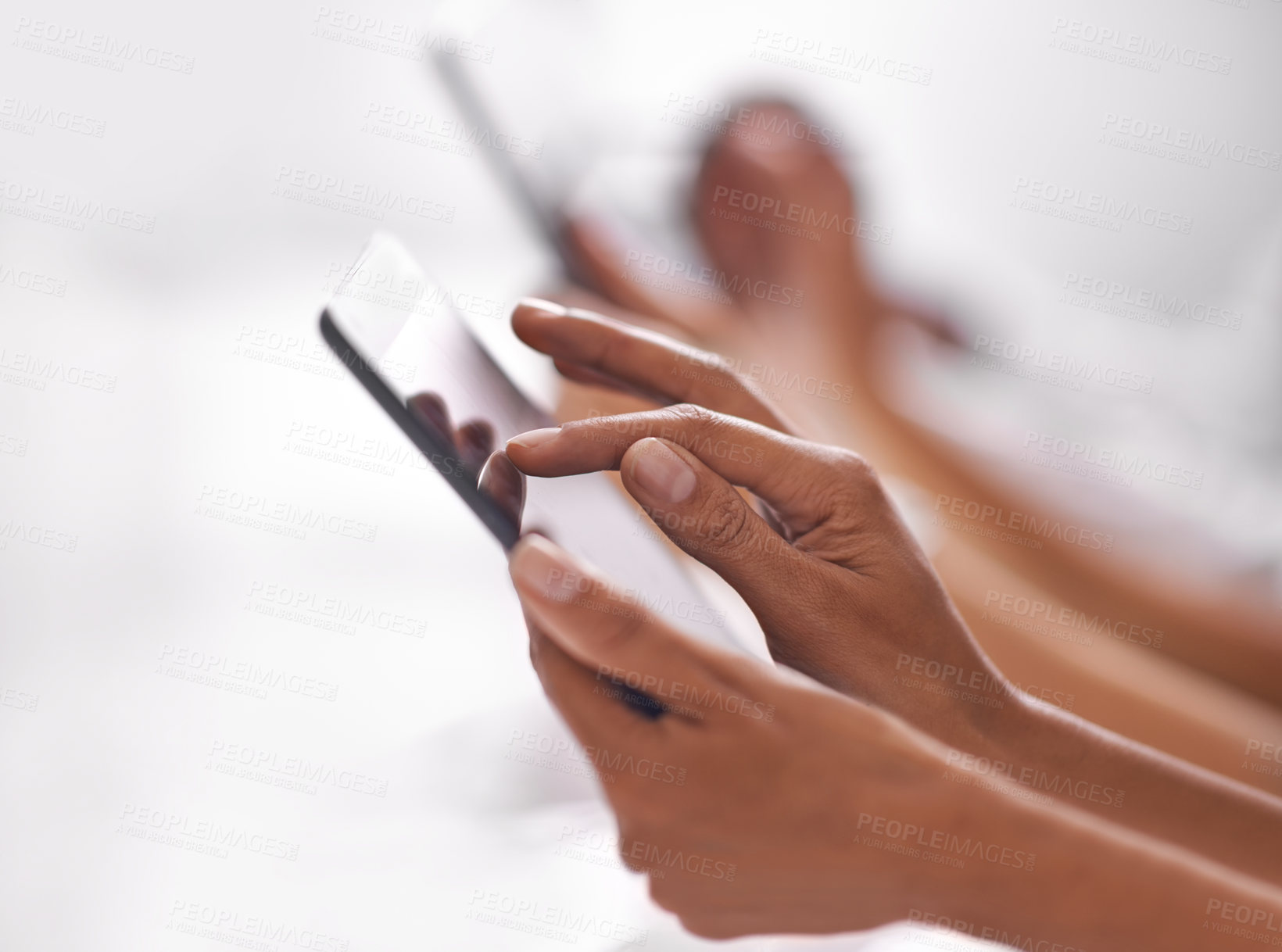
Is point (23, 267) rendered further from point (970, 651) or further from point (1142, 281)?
point (1142, 281)

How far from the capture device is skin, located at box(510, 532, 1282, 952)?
432mm

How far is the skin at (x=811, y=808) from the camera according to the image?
43cm

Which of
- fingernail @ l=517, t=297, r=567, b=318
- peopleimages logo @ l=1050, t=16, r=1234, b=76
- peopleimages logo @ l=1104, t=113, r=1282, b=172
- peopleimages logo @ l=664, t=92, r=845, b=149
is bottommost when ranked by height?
fingernail @ l=517, t=297, r=567, b=318

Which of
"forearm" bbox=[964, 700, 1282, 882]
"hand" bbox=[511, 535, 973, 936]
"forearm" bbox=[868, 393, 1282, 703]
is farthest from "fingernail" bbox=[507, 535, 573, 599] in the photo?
"forearm" bbox=[868, 393, 1282, 703]

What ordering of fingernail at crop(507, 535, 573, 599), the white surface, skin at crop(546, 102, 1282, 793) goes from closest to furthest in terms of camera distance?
1. fingernail at crop(507, 535, 573, 599)
2. the white surface
3. skin at crop(546, 102, 1282, 793)

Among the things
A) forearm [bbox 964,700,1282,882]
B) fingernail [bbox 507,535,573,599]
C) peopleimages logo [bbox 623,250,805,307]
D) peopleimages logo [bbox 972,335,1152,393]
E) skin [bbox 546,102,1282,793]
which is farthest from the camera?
peopleimages logo [bbox 972,335,1152,393]

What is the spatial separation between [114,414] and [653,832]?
2.72 ft

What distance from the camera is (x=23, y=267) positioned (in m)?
1.00

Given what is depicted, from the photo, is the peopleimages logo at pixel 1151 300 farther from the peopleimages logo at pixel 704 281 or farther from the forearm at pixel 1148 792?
the forearm at pixel 1148 792

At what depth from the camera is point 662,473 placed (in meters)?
0.48

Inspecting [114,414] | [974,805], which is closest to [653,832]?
[974,805]

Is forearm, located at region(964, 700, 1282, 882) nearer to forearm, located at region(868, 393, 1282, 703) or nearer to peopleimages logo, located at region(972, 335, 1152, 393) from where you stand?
forearm, located at region(868, 393, 1282, 703)

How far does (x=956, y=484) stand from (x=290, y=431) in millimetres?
853

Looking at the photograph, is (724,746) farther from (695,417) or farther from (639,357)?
(639,357)
